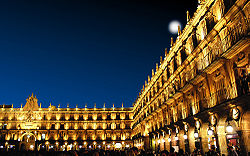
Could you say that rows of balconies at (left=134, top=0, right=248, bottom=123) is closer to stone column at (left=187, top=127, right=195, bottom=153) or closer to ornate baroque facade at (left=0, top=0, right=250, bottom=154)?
ornate baroque facade at (left=0, top=0, right=250, bottom=154)

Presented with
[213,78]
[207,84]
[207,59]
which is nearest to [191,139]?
[207,84]

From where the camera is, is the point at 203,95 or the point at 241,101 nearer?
the point at 241,101

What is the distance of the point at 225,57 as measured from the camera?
1755 centimetres

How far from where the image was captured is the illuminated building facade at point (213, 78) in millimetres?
15984

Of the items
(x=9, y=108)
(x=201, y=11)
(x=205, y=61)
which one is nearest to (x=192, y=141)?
(x=205, y=61)

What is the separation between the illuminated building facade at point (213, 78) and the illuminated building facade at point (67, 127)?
5009 centimetres

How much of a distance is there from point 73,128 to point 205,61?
67.6 m

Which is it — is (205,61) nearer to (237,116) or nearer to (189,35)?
(189,35)

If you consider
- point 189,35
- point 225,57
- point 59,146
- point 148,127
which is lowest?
point 59,146

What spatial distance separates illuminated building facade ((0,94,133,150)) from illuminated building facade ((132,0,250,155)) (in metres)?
50.1

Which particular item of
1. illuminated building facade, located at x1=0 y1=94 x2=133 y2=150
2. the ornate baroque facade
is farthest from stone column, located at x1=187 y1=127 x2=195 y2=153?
illuminated building facade, located at x1=0 y1=94 x2=133 y2=150

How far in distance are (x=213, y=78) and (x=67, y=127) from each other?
227 feet

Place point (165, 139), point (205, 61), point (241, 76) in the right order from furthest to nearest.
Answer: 1. point (165, 139)
2. point (205, 61)
3. point (241, 76)

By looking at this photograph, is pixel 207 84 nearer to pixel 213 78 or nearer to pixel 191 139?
pixel 213 78
